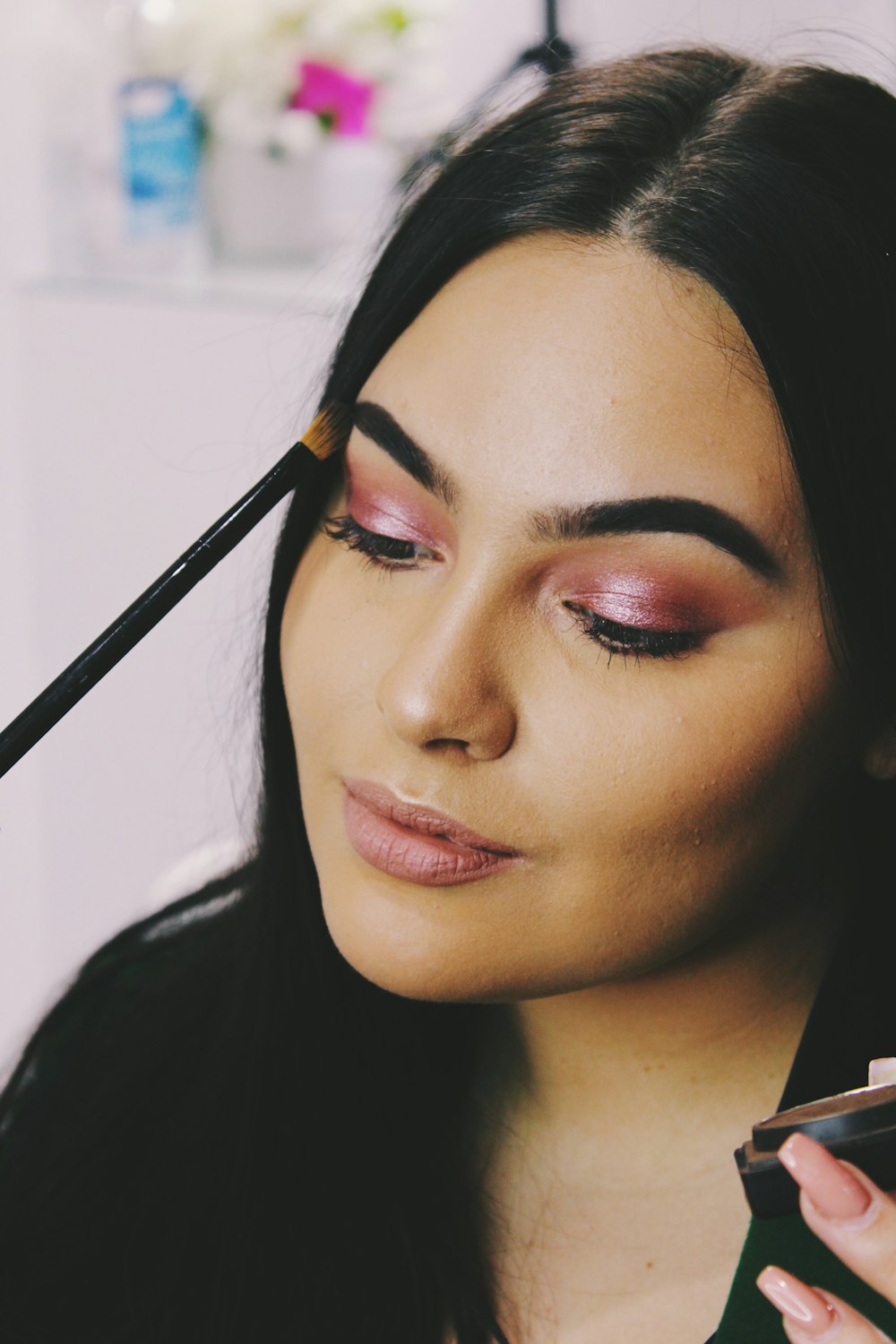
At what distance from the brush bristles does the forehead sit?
9 cm

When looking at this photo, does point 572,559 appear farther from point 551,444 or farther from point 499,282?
point 499,282

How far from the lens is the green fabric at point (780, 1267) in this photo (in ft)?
1.76

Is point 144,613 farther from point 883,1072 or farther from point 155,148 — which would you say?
point 155,148

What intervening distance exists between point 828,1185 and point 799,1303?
0.18 feet

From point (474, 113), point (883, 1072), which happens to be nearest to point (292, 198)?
point (474, 113)

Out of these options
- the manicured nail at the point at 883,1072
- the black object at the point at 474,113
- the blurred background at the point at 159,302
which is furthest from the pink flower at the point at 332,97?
the manicured nail at the point at 883,1072

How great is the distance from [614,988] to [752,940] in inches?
3.1

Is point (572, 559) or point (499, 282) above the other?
point (499, 282)

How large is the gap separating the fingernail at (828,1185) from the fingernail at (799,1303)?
40 mm

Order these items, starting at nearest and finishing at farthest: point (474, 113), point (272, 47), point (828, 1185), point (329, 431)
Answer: point (828, 1185)
point (329, 431)
point (474, 113)
point (272, 47)

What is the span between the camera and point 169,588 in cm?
68

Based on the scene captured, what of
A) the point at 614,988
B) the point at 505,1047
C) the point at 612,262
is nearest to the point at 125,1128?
the point at 505,1047

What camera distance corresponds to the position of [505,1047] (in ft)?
2.75

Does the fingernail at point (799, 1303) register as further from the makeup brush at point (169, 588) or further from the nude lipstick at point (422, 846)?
the makeup brush at point (169, 588)
